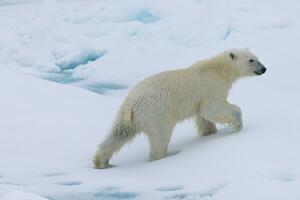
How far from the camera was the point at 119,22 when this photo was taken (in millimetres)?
11781

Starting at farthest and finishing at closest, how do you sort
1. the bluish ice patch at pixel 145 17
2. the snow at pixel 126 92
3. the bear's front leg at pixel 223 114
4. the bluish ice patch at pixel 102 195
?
the bluish ice patch at pixel 145 17
the bear's front leg at pixel 223 114
the snow at pixel 126 92
the bluish ice patch at pixel 102 195

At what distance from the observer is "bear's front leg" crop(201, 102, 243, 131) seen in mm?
5977

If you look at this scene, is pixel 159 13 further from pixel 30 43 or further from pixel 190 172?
pixel 190 172

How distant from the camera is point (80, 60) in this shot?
1038 centimetres

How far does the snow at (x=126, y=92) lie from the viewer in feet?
16.2

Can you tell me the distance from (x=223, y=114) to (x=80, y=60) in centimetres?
470

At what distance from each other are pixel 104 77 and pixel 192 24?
6.04ft

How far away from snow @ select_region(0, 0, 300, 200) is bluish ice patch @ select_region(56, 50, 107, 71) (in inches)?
0.6

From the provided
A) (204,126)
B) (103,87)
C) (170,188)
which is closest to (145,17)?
(103,87)

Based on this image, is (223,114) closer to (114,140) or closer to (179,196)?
(114,140)

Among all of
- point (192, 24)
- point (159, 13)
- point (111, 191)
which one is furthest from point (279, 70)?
point (111, 191)

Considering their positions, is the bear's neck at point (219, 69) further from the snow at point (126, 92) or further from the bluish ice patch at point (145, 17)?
the bluish ice patch at point (145, 17)

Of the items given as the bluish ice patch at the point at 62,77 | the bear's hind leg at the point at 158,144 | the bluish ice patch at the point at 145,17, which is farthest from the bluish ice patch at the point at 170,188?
the bluish ice patch at the point at 145,17

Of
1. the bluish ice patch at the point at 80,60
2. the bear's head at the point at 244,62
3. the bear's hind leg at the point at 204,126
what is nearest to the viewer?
the bear's hind leg at the point at 204,126
